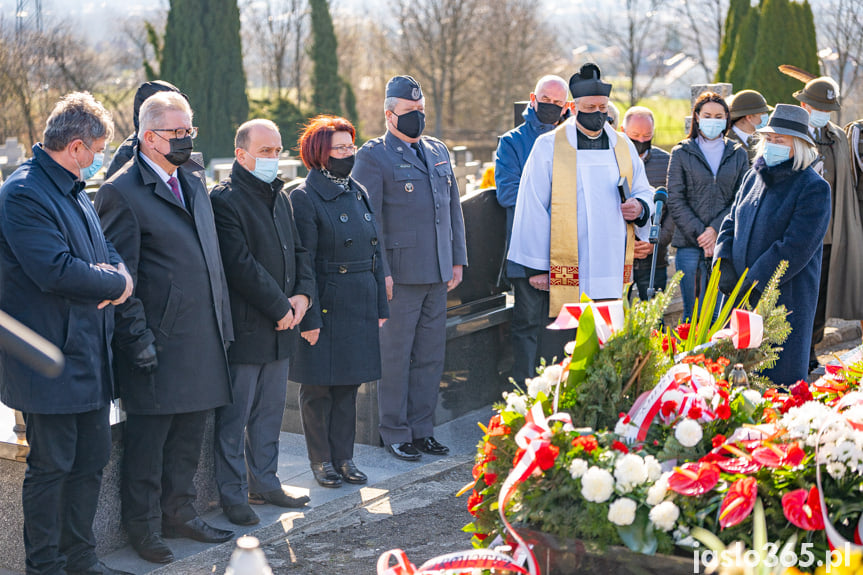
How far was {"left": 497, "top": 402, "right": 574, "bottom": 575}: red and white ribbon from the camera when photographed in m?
2.90

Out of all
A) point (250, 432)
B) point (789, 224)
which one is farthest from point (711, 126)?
point (250, 432)

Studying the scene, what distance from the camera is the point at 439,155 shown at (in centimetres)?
631

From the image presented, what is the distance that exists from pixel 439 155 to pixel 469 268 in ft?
3.44

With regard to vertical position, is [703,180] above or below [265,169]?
below

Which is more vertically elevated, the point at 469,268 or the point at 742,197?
the point at 742,197

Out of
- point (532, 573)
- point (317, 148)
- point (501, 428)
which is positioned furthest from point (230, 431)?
point (532, 573)

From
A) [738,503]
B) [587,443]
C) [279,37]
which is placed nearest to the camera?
[738,503]

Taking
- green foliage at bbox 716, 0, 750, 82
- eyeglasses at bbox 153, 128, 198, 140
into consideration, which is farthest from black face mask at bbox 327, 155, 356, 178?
green foliage at bbox 716, 0, 750, 82

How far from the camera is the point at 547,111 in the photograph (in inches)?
273

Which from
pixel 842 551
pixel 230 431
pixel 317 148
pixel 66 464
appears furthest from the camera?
pixel 317 148

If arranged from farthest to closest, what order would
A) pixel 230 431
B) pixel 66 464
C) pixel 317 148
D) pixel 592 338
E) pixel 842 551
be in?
pixel 317 148
pixel 230 431
pixel 66 464
pixel 592 338
pixel 842 551

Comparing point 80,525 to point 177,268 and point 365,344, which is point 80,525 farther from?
point 365,344

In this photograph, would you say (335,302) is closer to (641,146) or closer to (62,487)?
(62,487)

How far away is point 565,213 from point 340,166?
1.75 meters
